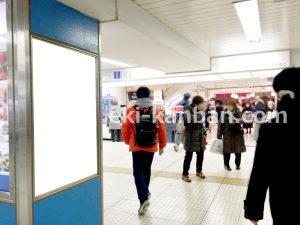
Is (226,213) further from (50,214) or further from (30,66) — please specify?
(30,66)

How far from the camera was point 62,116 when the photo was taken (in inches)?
94.5

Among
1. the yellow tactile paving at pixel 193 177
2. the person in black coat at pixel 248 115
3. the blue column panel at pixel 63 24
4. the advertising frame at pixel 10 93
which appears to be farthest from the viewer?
the person in black coat at pixel 248 115

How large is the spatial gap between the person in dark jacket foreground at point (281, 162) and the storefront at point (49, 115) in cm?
164

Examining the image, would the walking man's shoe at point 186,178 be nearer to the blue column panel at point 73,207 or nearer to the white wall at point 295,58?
the blue column panel at point 73,207

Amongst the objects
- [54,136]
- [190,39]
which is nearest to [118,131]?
[190,39]

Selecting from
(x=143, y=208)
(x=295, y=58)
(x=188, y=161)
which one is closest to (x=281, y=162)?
(x=143, y=208)

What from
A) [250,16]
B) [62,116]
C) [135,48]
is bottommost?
[62,116]

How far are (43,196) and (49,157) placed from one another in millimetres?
332

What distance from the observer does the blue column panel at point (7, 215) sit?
202cm

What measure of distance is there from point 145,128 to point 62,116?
112cm

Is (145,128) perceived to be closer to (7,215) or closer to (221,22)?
(7,215)

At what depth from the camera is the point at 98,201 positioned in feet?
9.14

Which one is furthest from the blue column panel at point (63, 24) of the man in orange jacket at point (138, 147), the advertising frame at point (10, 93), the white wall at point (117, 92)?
the white wall at point (117, 92)

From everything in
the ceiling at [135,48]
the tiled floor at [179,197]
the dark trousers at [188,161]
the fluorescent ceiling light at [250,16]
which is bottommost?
the tiled floor at [179,197]
